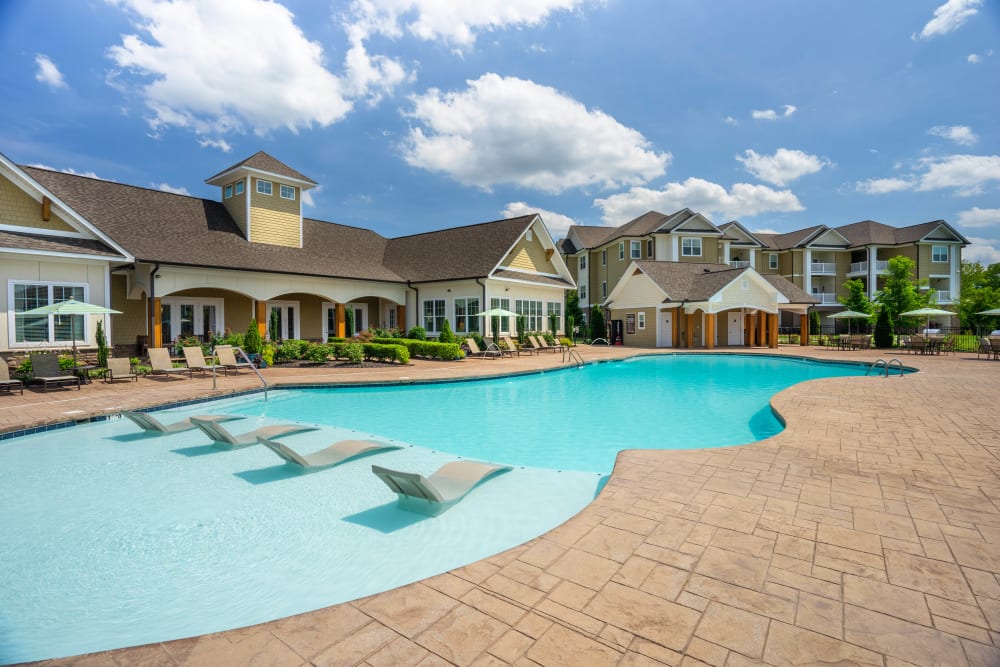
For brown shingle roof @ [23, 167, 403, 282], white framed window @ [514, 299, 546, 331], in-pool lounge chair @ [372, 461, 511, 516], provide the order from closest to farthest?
in-pool lounge chair @ [372, 461, 511, 516]
brown shingle roof @ [23, 167, 403, 282]
white framed window @ [514, 299, 546, 331]

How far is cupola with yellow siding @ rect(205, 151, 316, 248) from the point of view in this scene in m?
22.3

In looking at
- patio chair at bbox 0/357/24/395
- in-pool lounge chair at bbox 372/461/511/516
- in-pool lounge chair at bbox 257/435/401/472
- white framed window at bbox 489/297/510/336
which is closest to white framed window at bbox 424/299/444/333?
white framed window at bbox 489/297/510/336

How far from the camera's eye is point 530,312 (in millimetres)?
28000

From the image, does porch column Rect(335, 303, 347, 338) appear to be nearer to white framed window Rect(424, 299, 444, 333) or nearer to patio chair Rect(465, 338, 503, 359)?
white framed window Rect(424, 299, 444, 333)

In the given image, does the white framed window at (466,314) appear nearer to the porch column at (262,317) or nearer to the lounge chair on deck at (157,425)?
the porch column at (262,317)

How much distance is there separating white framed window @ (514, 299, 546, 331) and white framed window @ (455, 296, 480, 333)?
2.66 m

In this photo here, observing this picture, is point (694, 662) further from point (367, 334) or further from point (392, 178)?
point (392, 178)

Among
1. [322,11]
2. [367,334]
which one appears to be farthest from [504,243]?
[322,11]

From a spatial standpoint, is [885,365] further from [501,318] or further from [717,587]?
[717,587]

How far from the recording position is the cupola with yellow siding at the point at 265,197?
73.2 feet

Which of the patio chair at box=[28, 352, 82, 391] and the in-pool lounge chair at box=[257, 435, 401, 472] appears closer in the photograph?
the in-pool lounge chair at box=[257, 435, 401, 472]

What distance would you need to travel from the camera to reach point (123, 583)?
402 cm

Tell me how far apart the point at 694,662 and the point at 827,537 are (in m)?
2.07

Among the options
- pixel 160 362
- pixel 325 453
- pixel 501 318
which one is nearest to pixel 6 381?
pixel 160 362
